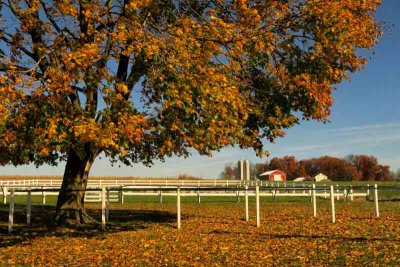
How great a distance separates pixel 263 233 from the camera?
14.4 m

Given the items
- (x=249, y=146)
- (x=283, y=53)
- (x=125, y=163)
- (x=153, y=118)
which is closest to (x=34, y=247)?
(x=153, y=118)

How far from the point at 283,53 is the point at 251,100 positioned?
198cm

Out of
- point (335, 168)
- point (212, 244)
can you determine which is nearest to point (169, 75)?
point (212, 244)

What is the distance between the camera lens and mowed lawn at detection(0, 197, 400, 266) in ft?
33.3

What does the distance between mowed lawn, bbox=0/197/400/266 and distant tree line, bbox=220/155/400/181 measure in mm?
132292

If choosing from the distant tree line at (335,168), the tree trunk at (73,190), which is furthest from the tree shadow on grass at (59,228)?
the distant tree line at (335,168)

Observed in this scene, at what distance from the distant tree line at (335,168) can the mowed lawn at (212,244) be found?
132292 mm

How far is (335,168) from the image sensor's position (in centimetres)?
15700

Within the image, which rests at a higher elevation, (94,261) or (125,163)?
(125,163)

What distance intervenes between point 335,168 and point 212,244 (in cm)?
15116

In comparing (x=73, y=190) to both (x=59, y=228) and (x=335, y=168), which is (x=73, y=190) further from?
(x=335, y=168)

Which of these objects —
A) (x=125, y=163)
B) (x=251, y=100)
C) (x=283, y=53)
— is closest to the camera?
(x=283, y=53)

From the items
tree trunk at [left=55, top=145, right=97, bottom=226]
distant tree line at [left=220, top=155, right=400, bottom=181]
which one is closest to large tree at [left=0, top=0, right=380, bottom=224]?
tree trunk at [left=55, top=145, right=97, bottom=226]

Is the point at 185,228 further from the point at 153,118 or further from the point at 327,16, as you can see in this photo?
the point at 327,16
